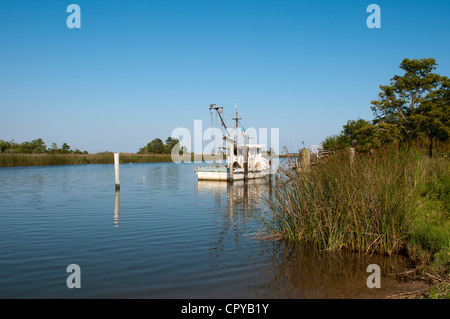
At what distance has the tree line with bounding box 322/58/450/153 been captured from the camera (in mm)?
24406

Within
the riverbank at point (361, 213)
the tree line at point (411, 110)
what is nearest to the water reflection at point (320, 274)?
the riverbank at point (361, 213)

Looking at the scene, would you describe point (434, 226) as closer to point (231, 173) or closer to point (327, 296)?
point (327, 296)

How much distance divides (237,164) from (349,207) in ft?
84.6

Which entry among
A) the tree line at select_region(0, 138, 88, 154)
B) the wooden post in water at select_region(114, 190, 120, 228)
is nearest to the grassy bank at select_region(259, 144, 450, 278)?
the wooden post in water at select_region(114, 190, 120, 228)

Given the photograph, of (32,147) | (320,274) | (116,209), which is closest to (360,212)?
(320,274)

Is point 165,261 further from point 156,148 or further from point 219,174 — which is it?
point 156,148

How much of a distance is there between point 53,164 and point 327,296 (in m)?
58.7

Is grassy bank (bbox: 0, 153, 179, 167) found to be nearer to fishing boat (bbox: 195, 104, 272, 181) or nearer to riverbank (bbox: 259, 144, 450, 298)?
fishing boat (bbox: 195, 104, 272, 181)

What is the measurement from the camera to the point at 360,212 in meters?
7.37

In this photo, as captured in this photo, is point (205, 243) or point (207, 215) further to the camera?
point (207, 215)

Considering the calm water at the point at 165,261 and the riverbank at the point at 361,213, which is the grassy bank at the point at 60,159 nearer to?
the calm water at the point at 165,261
